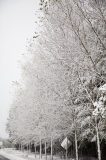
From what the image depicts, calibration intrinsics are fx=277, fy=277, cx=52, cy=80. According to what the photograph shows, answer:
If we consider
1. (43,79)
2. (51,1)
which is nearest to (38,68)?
(43,79)

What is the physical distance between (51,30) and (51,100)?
759 centimetres

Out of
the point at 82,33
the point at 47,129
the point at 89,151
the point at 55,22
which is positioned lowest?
the point at 89,151

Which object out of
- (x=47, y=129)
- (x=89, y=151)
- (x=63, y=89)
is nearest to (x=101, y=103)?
(x=63, y=89)

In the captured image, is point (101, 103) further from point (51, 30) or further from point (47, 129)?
point (47, 129)

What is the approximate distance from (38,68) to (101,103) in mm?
11487

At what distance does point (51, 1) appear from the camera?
416 inches

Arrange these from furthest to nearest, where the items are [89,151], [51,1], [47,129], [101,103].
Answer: [89,151]
[47,129]
[51,1]
[101,103]

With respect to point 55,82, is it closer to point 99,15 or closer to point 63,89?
point 63,89

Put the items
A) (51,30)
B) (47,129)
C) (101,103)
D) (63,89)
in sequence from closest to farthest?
(101,103) < (51,30) < (63,89) < (47,129)

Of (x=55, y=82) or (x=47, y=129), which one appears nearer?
(x=55, y=82)

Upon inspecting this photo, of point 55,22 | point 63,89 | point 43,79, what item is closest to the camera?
point 55,22

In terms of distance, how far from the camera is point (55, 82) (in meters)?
17.5

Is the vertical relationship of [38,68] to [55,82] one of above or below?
above

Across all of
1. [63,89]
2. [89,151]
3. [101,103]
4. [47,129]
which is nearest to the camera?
[101,103]
